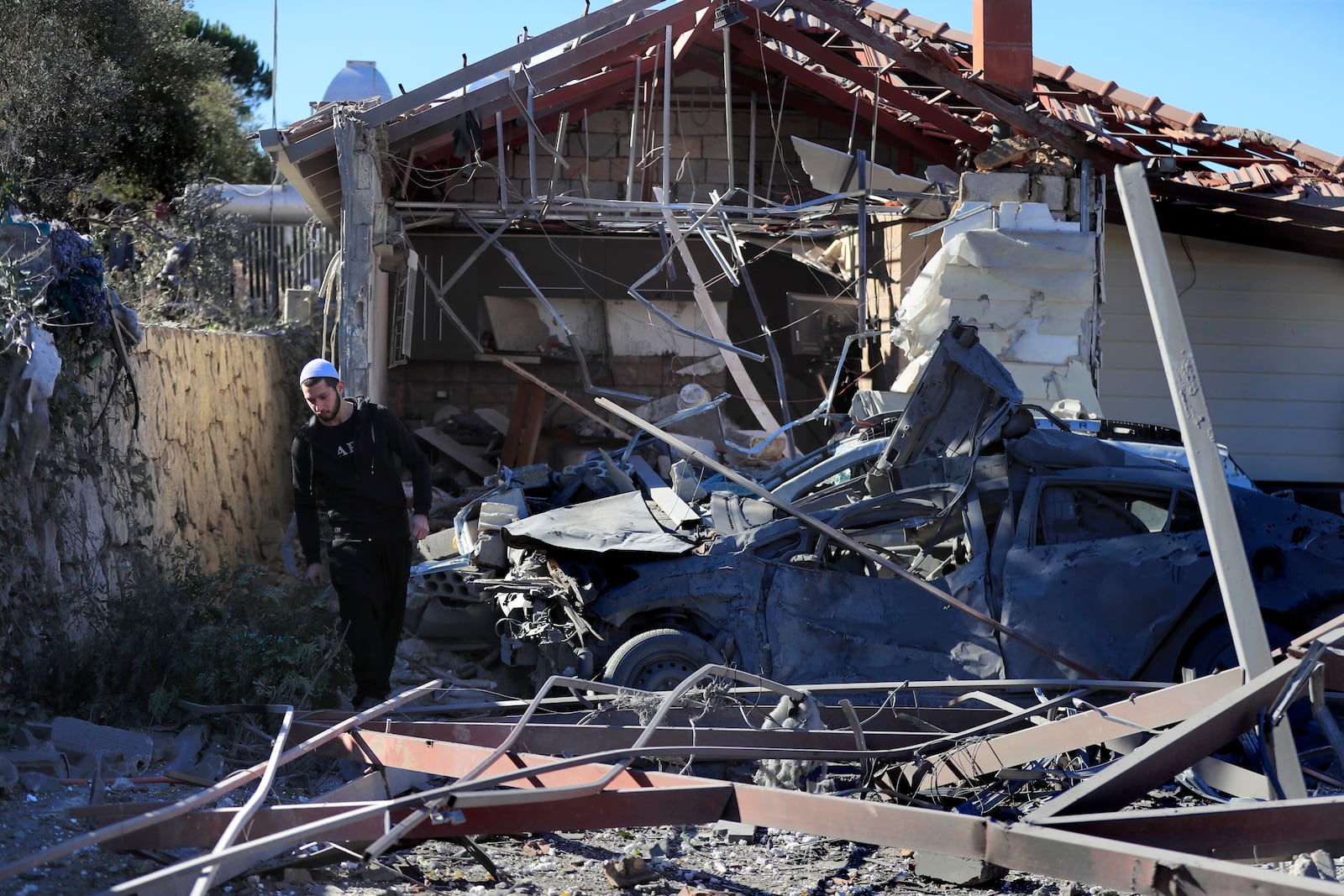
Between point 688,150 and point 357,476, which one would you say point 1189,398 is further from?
point 688,150

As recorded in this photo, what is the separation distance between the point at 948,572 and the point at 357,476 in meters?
3.37

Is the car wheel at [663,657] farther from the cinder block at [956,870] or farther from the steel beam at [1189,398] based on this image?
the steel beam at [1189,398]

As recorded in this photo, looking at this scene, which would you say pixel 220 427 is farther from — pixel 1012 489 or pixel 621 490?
pixel 1012 489

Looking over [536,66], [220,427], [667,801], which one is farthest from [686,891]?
[536,66]

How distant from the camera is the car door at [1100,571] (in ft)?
21.0

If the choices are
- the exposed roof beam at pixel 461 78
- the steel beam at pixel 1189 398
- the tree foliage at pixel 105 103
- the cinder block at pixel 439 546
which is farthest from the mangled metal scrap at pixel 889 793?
the tree foliage at pixel 105 103

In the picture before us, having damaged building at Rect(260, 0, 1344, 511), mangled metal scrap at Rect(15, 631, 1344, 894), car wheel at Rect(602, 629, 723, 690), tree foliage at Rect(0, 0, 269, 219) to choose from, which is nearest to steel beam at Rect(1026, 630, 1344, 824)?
mangled metal scrap at Rect(15, 631, 1344, 894)

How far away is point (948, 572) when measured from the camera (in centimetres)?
674

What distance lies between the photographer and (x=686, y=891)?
441 centimetres

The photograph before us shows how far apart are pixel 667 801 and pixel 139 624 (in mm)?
3855

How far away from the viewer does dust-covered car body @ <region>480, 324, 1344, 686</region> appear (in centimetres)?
645

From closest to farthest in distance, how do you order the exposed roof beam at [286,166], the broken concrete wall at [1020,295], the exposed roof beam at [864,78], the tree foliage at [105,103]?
the exposed roof beam at [286,166], the broken concrete wall at [1020,295], the exposed roof beam at [864,78], the tree foliage at [105,103]

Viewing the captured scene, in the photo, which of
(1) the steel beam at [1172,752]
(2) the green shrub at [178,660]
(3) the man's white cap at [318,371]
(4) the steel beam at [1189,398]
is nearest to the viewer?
(1) the steel beam at [1172,752]

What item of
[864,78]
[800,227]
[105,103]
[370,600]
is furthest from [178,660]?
[105,103]
